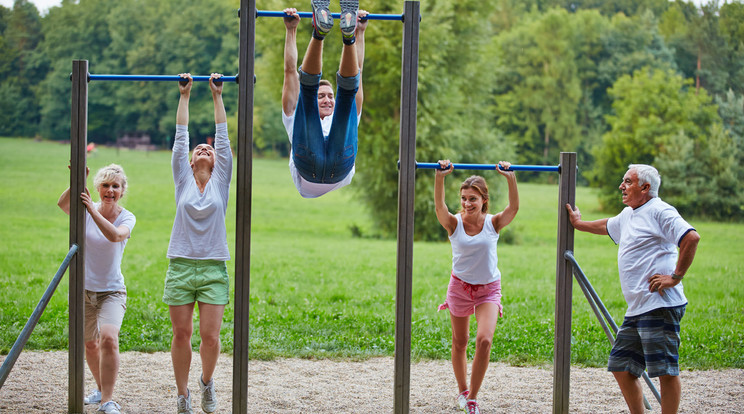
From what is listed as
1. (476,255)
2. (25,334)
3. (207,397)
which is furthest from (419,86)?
(25,334)

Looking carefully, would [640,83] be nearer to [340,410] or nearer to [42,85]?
[42,85]

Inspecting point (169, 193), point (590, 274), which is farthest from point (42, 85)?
point (590, 274)

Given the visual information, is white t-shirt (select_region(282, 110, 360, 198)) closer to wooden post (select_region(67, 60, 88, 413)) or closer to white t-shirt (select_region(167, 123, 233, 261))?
white t-shirt (select_region(167, 123, 233, 261))

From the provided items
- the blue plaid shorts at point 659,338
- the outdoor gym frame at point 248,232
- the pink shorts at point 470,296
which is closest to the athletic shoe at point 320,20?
the outdoor gym frame at point 248,232

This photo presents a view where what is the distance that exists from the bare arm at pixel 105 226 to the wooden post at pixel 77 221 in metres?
0.06

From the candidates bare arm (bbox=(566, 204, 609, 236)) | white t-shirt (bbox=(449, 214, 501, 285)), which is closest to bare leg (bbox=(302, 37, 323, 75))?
white t-shirt (bbox=(449, 214, 501, 285))

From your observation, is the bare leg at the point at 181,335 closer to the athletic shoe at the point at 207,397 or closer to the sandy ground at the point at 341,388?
the athletic shoe at the point at 207,397

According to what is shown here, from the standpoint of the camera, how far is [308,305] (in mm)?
9219

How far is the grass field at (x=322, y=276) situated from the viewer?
7.14 metres

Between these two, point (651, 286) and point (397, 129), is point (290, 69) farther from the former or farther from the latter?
point (397, 129)

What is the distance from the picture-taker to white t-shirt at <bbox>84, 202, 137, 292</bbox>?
4.72 meters

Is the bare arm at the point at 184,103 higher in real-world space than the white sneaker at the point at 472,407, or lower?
higher

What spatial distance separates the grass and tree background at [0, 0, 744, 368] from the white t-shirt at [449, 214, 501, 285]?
3.94 m

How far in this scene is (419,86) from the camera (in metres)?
16.1
